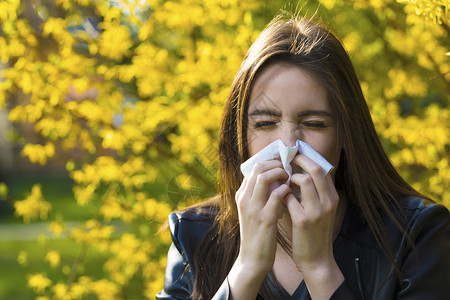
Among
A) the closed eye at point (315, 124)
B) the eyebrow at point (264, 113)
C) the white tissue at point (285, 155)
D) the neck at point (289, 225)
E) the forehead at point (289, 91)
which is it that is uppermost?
the forehead at point (289, 91)

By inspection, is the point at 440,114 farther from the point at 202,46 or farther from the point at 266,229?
the point at 266,229

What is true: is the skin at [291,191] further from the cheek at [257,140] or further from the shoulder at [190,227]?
the shoulder at [190,227]

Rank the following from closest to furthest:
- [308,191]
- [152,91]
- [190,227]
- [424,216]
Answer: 1. [308,191]
2. [424,216]
3. [190,227]
4. [152,91]

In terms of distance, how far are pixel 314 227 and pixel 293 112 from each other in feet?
1.19

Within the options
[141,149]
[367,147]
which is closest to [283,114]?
[367,147]

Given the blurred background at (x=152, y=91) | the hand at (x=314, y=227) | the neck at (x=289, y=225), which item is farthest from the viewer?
the blurred background at (x=152, y=91)

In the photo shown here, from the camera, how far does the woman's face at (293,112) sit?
6.03 feet

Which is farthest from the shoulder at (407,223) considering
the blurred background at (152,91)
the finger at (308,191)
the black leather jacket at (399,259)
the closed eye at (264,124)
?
the blurred background at (152,91)

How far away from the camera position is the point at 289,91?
1847 mm

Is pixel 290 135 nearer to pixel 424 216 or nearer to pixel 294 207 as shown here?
pixel 294 207

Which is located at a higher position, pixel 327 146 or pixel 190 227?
pixel 327 146

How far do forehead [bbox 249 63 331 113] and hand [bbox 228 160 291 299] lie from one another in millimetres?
203

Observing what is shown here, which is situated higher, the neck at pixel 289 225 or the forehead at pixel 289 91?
the forehead at pixel 289 91

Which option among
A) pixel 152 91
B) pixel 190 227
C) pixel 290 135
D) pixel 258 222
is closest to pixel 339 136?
pixel 290 135
